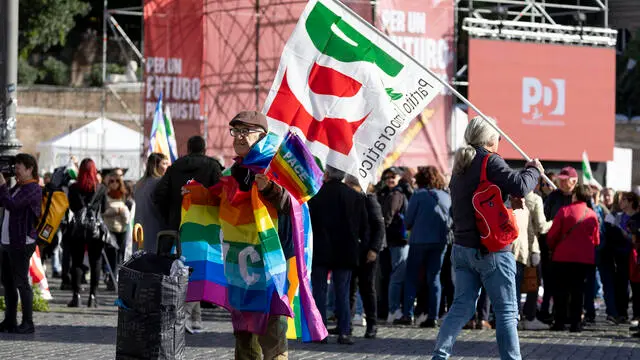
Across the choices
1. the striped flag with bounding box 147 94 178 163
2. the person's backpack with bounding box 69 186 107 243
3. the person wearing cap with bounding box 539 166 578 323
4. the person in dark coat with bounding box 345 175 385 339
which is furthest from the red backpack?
the striped flag with bounding box 147 94 178 163

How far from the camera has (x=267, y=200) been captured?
7223 millimetres

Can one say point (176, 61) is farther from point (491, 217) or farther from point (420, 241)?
point (491, 217)

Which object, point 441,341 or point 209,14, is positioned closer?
point 441,341

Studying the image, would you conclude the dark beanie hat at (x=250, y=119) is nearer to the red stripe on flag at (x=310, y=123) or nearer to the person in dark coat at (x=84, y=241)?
the red stripe on flag at (x=310, y=123)

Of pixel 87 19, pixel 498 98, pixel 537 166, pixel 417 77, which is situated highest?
pixel 87 19

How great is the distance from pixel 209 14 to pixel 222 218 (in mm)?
21833

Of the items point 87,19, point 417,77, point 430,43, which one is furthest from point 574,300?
point 87,19

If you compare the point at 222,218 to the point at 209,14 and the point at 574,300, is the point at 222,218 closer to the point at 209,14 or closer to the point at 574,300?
the point at 574,300

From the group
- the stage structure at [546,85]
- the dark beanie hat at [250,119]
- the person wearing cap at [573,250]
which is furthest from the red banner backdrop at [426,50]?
the dark beanie hat at [250,119]

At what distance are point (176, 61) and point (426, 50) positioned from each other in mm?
5307

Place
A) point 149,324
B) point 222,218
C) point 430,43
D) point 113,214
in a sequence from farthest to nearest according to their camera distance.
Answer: point 430,43 < point 113,214 < point 222,218 < point 149,324

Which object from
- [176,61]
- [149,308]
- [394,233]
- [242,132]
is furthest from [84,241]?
[176,61]

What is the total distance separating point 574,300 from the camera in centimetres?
1406

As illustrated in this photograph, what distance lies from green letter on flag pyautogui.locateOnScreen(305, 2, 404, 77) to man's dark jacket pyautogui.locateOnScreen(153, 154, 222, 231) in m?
2.68
